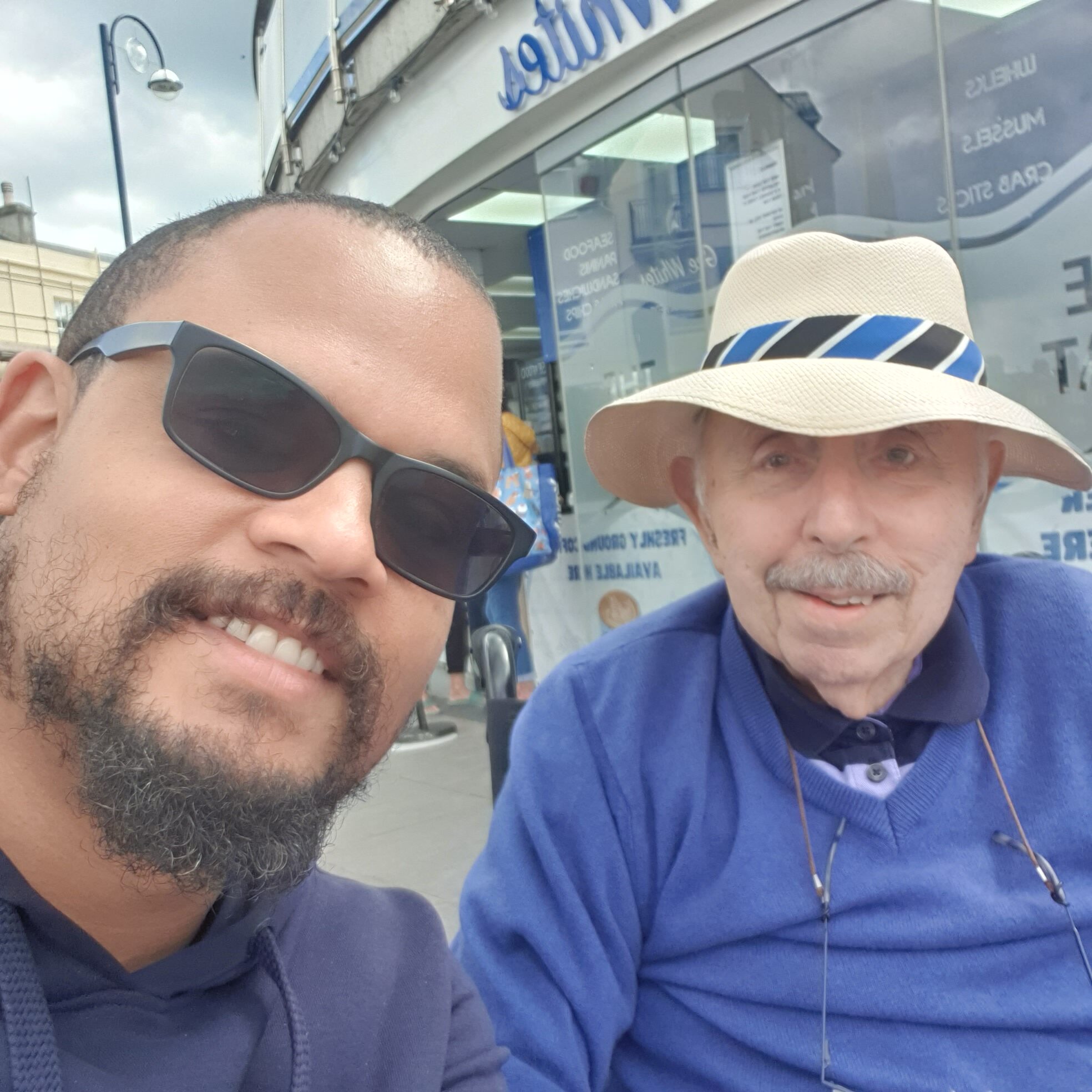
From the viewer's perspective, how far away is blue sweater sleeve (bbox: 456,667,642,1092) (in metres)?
1.48

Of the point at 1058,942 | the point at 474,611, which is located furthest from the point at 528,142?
the point at 1058,942

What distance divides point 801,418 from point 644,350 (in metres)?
3.97

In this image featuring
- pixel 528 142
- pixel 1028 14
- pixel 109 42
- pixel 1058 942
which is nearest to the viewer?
pixel 1058 942

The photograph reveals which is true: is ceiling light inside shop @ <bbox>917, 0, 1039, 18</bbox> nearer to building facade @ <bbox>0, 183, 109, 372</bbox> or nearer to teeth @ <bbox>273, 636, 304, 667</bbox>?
teeth @ <bbox>273, 636, 304, 667</bbox>

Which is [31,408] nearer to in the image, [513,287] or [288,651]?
[288,651]

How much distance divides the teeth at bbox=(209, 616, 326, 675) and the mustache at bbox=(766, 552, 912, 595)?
854 mm

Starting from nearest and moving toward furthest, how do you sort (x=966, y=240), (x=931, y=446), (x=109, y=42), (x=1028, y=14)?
(x=931, y=446) < (x=1028, y=14) < (x=966, y=240) < (x=109, y=42)

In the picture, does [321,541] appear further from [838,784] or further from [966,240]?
[966,240]

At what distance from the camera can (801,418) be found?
1510mm

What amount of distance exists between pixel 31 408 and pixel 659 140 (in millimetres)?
4508

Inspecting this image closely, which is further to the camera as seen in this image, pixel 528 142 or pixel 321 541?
pixel 528 142

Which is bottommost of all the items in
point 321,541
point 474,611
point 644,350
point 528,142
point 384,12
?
point 474,611

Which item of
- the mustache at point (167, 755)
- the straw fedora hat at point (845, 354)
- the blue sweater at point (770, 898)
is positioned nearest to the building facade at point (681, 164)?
the straw fedora hat at point (845, 354)

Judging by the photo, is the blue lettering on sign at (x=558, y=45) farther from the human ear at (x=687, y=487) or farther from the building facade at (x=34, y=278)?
the building facade at (x=34, y=278)
